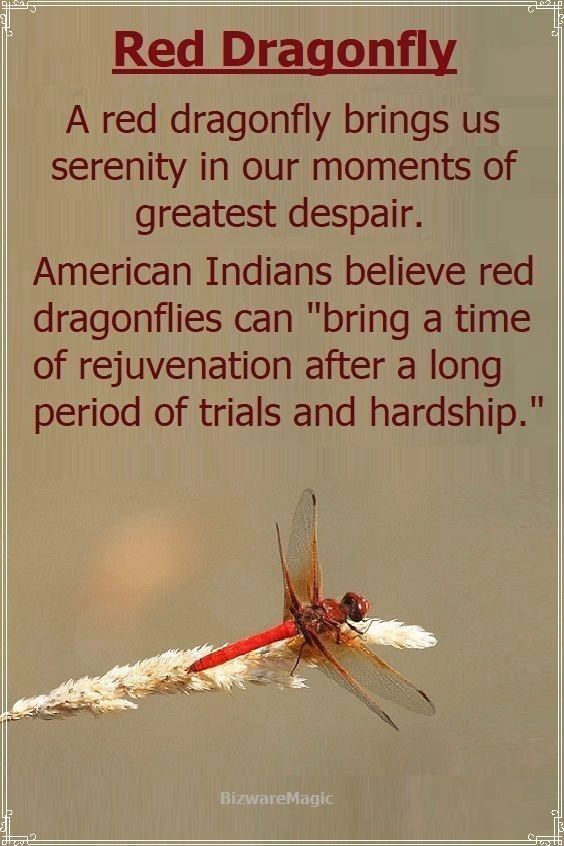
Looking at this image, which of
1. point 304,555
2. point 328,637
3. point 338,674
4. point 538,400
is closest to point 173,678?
point 328,637

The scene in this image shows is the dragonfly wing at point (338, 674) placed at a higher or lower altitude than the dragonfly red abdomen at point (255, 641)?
lower

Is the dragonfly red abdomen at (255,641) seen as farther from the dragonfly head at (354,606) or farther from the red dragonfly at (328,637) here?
the dragonfly head at (354,606)

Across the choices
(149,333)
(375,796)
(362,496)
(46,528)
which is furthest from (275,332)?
(375,796)

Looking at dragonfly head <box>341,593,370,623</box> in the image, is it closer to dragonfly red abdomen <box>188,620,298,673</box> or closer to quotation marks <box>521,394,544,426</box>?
dragonfly red abdomen <box>188,620,298,673</box>

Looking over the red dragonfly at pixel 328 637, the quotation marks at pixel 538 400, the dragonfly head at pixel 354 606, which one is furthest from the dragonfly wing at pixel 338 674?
the quotation marks at pixel 538 400

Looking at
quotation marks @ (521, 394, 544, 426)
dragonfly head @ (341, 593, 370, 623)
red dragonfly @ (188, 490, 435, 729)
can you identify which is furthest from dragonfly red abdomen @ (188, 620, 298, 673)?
quotation marks @ (521, 394, 544, 426)

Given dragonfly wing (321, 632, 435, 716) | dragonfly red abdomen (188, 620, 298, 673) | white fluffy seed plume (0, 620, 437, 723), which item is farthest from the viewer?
dragonfly wing (321, 632, 435, 716)

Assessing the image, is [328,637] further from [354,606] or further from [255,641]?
[255,641]

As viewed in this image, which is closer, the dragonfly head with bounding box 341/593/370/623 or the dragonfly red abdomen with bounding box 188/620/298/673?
the dragonfly red abdomen with bounding box 188/620/298/673
